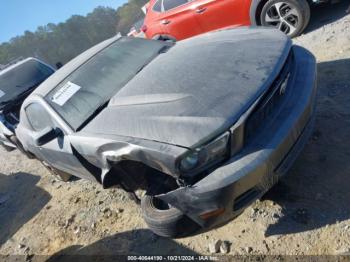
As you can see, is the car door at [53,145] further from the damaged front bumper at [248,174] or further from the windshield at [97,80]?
the damaged front bumper at [248,174]

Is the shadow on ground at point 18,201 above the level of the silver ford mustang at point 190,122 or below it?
below

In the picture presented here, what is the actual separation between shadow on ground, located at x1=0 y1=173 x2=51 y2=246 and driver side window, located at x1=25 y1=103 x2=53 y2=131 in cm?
138

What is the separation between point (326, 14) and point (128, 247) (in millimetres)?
5505

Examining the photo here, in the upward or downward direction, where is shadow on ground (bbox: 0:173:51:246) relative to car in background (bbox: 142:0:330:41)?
downward

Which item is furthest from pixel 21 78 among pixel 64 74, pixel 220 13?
pixel 220 13

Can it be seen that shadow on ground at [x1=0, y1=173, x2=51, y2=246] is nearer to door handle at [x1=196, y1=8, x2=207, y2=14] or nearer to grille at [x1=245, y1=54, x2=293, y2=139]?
grille at [x1=245, y1=54, x2=293, y2=139]

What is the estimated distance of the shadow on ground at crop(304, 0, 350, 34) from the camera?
565 cm

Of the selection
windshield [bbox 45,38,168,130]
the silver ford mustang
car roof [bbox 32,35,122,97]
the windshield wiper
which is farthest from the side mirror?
car roof [bbox 32,35,122,97]

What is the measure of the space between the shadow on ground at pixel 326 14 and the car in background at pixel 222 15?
50cm

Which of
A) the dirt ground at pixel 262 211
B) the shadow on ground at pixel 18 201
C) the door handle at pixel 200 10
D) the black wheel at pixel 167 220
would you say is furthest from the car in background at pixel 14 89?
the black wheel at pixel 167 220

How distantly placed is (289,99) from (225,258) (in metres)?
1.40

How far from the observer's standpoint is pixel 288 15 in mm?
5273

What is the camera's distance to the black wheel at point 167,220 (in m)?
2.31

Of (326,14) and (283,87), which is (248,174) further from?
(326,14)
